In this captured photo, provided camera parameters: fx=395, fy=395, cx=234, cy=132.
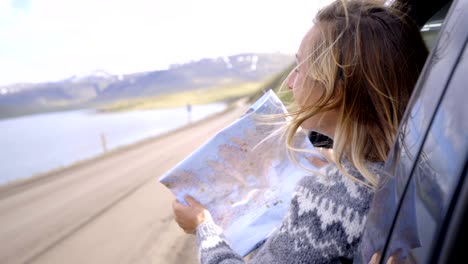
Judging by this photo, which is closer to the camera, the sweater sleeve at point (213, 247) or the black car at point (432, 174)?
the black car at point (432, 174)

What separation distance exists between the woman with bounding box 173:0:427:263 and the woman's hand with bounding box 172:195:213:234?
0.26 metres

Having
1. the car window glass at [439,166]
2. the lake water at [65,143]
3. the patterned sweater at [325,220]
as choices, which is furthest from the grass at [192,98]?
the car window glass at [439,166]

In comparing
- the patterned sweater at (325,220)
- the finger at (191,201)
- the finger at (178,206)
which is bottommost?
the finger at (178,206)

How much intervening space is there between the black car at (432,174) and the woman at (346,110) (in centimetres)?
14

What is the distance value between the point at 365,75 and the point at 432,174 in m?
0.58

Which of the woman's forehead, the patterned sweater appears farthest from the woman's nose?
the patterned sweater

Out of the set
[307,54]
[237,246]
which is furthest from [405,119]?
[237,246]

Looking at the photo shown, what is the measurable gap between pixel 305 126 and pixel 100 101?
206 meters

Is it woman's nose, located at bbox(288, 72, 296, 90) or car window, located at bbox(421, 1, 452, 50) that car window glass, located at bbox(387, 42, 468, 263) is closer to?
woman's nose, located at bbox(288, 72, 296, 90)

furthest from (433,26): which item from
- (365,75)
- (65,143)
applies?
(65,143)

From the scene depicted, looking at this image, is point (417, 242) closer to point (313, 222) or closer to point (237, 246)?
point (313, 222)

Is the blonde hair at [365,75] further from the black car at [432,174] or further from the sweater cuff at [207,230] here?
the sweater cuff at [207,230]

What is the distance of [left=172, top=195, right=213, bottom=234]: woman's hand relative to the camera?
4.89 ft

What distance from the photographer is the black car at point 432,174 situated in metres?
0.53
